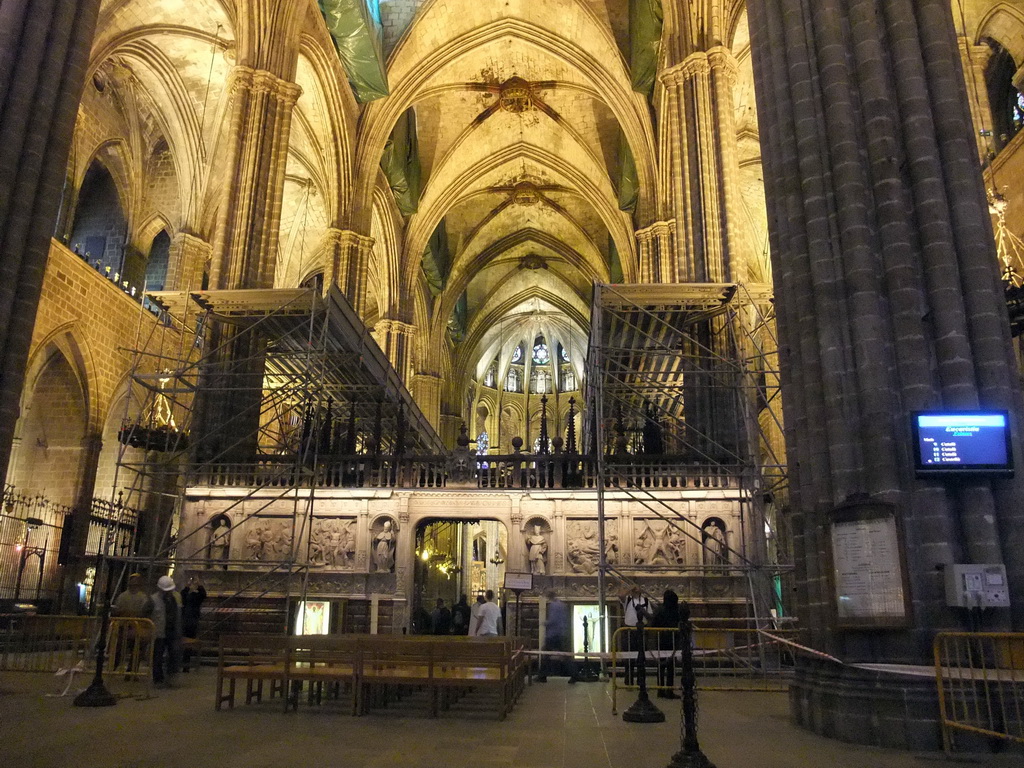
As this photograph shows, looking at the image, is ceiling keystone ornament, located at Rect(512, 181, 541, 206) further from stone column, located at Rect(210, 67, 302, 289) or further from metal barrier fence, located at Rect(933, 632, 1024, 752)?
metal barrier fence, located at Rect(933, 632, 1024, 752)

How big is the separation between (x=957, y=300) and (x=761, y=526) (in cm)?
713

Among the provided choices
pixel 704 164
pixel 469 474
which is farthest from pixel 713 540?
pixel 704 164

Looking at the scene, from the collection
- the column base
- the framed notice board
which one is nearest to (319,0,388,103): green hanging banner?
the framed notice board

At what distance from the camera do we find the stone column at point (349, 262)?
21953mm

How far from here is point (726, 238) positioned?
1520 centimetres

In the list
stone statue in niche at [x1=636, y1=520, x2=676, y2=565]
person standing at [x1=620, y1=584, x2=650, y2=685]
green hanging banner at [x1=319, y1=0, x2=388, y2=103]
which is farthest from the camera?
green hanging banner at [x1=319, y1=0, x2=388, y2=103]

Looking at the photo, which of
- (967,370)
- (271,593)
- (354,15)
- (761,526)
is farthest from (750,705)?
(354,15)

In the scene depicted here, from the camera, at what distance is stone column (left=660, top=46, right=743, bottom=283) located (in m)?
15.3

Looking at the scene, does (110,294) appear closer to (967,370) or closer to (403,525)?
(403,525)

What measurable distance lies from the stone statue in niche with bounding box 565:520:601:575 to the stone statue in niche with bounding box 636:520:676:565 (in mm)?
705

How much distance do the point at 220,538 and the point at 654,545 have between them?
7.02 m

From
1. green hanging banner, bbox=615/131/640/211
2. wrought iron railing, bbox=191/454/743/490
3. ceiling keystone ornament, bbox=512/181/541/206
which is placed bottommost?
wrought iron railing, bbox=191/454/743/490

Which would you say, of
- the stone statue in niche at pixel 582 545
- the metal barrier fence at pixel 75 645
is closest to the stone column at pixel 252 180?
the metal barrier fence at pixel 75 645

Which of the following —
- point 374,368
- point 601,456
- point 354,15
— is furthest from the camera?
point 354,15
